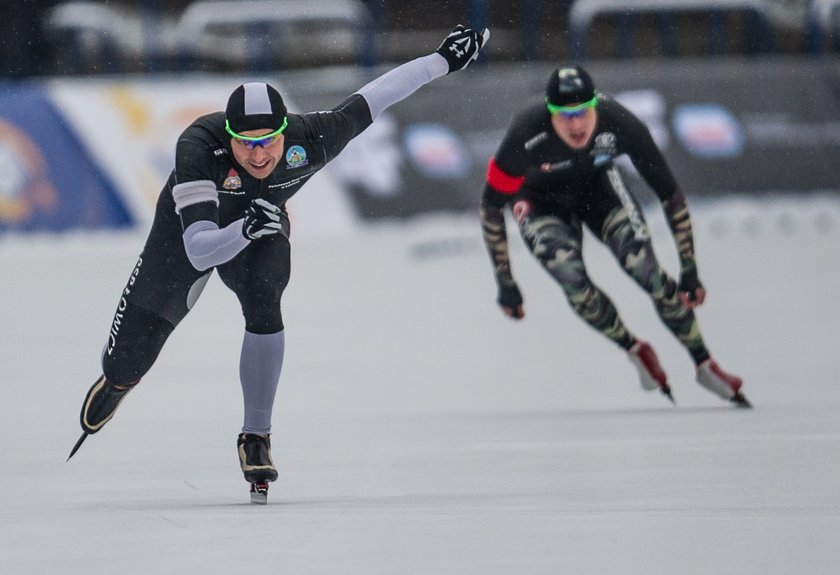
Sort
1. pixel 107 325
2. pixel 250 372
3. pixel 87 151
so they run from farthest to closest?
pixel 87 151, pixel 107 325, pixel 250 372

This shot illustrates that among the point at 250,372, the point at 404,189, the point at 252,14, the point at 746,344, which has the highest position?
the point at 252,14

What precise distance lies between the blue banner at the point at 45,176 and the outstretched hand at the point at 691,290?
9.03m

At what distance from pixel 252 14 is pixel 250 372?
12.9 metres

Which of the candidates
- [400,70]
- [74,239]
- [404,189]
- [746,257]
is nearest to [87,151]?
[74,239]

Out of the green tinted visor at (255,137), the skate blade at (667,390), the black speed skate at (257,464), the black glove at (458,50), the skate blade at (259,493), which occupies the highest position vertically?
the black glove at (458,50)

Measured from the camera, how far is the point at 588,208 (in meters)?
8.05

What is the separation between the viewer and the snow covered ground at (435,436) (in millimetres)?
4418

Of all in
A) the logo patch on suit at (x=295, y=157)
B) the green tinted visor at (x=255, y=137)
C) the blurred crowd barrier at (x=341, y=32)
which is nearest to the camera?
the green tinted visor at (x=255, y=137)

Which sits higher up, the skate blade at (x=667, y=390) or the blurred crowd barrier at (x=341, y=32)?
the blurred crowd barrier at (x=341, y=32)

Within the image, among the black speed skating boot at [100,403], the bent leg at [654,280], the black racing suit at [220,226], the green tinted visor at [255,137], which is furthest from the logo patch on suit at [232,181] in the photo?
the bent leg at [654,280]

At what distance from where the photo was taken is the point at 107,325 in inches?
446

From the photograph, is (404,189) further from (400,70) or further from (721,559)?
(721,559)

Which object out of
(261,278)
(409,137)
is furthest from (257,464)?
(409,137)

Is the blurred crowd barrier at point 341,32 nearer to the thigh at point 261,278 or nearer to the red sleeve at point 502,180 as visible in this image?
the red sleeve at point 502,180
